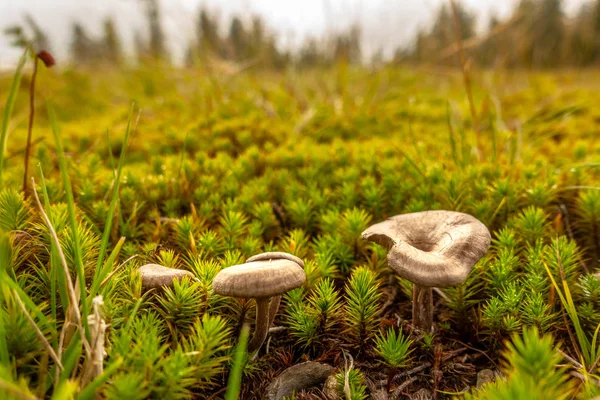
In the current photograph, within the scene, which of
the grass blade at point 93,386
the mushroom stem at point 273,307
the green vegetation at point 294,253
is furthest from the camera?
the mushroom stem at point 273,307

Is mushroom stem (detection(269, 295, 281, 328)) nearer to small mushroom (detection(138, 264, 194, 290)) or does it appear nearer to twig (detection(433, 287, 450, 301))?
small mushroom (detection(138, 264, 194, 290))

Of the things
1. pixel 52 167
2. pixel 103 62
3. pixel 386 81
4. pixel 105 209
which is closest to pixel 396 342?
pixel 105 209

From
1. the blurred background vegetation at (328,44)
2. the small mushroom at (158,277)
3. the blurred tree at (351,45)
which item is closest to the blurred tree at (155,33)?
the blurred background vegetation at (328,44)

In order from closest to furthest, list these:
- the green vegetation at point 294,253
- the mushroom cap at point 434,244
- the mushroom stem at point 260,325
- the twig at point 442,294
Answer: the green vegetation at point 294,253 → the mushroom cap at point 434,244 → the mushroom stem at point 260,325 → the twig at point 442,294

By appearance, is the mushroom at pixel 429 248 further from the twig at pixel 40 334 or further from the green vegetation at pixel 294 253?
the twig at pixel 40 334

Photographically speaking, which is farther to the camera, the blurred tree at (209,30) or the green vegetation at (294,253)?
the blurred tree at (209,30)

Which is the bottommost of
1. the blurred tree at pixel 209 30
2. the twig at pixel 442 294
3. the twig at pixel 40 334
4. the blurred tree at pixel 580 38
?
the twig at pixel 442 294

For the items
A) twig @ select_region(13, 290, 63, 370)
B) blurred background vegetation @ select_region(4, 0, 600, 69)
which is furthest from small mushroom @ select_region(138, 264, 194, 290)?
blurred background vegetation @ select_region(4, 0, 600, 69)

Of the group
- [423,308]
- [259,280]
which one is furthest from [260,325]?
[423,308]
